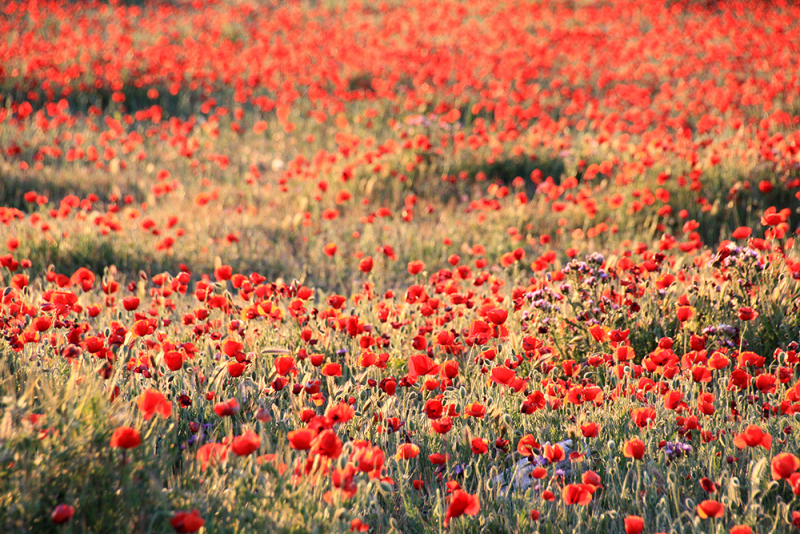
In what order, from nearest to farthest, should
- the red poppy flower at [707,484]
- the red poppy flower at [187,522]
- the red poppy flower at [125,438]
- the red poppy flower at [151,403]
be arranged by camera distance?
1. the red poppy flower at [187,522]
2. the red poppy flower at [125,438]
3. the red poppy flower at [151,403]
4. the red poppy flower at [707,484]

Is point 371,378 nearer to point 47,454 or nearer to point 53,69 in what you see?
point 47,454

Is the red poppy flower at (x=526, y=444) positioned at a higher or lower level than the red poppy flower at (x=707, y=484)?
higher

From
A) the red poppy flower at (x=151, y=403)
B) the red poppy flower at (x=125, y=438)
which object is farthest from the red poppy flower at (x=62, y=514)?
the red poppy flower at (x=151, y=403)

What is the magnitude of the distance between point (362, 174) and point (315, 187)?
1.80 feet

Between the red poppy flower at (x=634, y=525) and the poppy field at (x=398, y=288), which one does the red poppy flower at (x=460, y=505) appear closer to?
the poppy field at (x=398, y=288)

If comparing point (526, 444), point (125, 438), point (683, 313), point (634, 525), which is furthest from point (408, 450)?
point (683, 313)

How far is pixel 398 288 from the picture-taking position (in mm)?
4332

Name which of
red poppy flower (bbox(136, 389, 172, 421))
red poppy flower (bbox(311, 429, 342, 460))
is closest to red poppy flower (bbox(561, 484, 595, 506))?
red poppy flower (bbox(311, 429, 342, 460))

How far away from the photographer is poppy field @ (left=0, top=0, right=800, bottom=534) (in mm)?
1749

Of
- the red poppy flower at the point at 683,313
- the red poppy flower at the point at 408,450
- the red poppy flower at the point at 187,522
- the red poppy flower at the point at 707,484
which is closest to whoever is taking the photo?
the red poppy flower at the point at 187,522

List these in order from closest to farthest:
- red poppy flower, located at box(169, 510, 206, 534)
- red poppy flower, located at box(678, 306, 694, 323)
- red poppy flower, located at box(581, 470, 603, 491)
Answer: red poppy flower, located at box(169, 510, 206, 534), red poppy flower, located at box(581, 470, 603, 491), red poppy flower, located at box(678, 306, 694, 323)

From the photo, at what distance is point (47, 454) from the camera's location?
1.52 metres

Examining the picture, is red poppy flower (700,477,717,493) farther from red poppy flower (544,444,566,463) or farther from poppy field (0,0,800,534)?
red poppy flower (544,444,566,463)

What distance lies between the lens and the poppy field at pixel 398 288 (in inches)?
68.9
